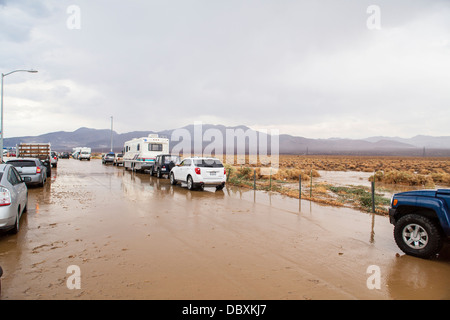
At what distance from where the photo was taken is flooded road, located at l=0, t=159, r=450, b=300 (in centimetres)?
400

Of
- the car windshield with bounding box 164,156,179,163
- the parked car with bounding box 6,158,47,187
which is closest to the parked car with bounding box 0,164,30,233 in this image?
the parked car with bounding box 6,158,47,187

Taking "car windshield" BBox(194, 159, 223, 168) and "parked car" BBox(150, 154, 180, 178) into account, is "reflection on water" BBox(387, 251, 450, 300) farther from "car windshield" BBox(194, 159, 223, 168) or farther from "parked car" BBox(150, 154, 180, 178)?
"parked car" BBox(150, 154, 180, 178)

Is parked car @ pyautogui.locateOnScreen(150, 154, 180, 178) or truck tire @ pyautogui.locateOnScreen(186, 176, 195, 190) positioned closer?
truck tire @ pyautogui.locateOnScreen(186, 176, 195, 190)

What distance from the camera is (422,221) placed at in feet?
17.8

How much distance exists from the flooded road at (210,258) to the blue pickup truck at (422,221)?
0.90 ft

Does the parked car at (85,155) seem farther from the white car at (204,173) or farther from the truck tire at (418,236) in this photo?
the truck tire at (418,236)

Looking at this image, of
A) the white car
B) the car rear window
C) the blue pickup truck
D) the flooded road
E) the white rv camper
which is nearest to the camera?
the flooded road

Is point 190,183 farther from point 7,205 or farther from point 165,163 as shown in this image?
point 7,205

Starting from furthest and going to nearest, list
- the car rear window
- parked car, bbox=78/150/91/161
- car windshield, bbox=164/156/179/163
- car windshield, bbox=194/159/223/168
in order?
parked car, bbox=78/150/91/161 → car windshield, bbox=164/156/179/163 → car windshield, bbox=194/159/223/168 → the car rear window

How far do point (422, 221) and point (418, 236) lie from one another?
339 mm

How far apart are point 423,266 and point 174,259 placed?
440 cm

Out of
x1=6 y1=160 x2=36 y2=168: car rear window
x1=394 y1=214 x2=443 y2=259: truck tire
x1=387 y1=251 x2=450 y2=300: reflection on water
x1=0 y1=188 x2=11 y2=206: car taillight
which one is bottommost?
x1=387 y1=251 x2=450 y2=300: reflection on water

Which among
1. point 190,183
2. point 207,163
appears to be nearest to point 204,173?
point 207,163

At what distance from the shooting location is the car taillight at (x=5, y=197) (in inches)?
236
